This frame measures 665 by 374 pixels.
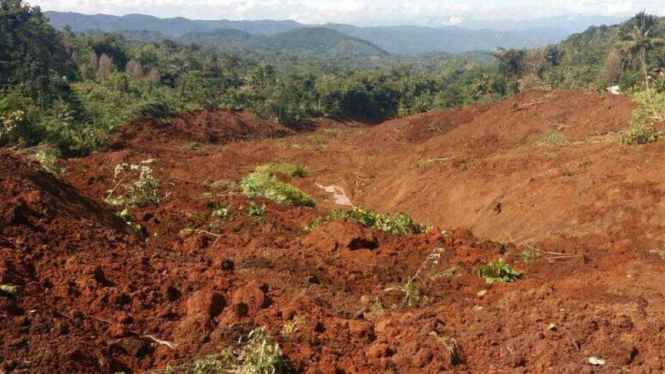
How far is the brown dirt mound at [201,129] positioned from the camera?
30.9m

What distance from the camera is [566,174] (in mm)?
12891

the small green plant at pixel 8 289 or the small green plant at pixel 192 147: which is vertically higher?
the small green plant at pixel 8 289

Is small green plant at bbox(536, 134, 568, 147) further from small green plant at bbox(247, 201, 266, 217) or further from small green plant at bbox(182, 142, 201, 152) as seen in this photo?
small green plant at bbox(182, 142, 201, 152)

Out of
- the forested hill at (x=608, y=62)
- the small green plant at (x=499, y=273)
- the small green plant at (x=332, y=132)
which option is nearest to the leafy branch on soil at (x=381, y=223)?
the small green plant at (x=499, y=273)

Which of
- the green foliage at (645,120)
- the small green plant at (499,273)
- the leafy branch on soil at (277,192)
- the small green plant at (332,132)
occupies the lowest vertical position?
the small green plant at (332,132)

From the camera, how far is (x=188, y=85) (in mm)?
47469

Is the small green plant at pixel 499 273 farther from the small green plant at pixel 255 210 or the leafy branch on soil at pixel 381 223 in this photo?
the small green plant at pixel 255 210

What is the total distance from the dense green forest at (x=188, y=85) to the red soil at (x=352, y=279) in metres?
14.8

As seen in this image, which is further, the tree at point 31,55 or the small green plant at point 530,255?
the tree at point 31,55

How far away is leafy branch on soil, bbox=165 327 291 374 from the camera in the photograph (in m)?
4.01

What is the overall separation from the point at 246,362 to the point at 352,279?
369 cm

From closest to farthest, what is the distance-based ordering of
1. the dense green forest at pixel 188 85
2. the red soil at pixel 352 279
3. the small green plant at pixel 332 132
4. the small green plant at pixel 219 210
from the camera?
the red soil at pixel 352 279 → the small green plant at pixel 219 210 → the dense green forest at pixel 188 85 → the small green plant at pixel 332 132

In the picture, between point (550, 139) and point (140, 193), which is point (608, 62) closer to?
point (550, 139)

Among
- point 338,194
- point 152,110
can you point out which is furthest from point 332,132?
point 338,194
